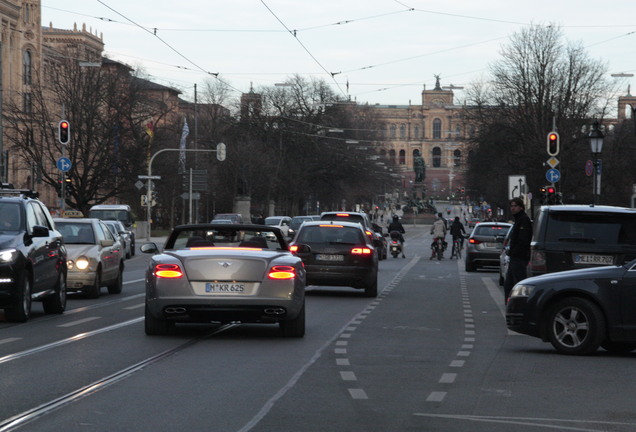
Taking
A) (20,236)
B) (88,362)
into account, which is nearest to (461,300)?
(20,236)

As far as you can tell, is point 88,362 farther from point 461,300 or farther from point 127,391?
point 461,300

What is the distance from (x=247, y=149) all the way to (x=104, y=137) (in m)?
25.1

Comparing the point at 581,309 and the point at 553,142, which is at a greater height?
the point at 553,142

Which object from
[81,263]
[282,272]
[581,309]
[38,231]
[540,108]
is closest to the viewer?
[581,309]

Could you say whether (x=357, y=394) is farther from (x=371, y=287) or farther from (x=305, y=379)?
(x=371, y=287)

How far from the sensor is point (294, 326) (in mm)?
15414

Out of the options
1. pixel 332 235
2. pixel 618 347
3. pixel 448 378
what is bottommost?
pixel 618 347

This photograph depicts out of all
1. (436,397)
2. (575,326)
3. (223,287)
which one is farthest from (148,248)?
(436,397)

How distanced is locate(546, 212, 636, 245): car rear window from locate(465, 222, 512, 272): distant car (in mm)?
22694

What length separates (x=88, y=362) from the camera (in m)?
12.4

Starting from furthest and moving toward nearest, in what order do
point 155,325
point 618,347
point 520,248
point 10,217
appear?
point 520,248, point 10,217, point 155,325, point 618,347

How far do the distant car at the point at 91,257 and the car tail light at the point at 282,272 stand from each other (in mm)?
9290

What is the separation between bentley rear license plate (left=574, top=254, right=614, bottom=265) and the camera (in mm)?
17406

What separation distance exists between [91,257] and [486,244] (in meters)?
19.2
